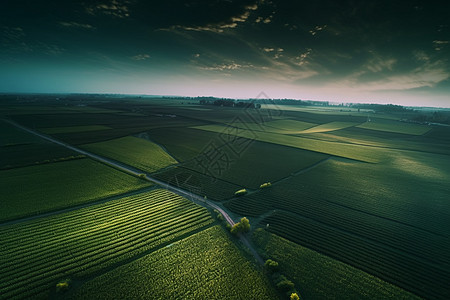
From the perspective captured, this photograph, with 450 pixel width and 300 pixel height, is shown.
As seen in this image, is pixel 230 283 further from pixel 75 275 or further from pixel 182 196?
pixel 182 196

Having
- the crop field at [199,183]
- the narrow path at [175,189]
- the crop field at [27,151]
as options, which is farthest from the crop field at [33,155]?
the crop field at [199,183]

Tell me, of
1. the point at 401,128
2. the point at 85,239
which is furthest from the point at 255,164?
the point at 401,128

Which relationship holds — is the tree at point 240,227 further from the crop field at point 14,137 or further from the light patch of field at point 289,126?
the light patch of field at point 289,126

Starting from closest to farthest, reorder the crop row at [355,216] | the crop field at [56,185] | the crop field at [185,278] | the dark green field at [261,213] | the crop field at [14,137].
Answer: the crop field at [185,278], the dark green field at [261,213], the crop row at [355,216], the crop field at [56,185], the crop field at [14,137]

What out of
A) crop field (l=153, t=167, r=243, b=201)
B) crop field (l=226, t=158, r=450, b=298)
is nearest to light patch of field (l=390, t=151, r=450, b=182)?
crop field (l=226, t=158, r=450, b=298)

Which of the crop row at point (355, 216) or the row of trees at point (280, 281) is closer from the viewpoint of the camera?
the row of trees at point (280, 281)

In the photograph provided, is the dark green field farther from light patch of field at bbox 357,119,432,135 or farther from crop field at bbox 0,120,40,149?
light patch of field at bbox 357,119,432,135

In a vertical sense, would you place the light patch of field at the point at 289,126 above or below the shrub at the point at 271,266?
A: above
